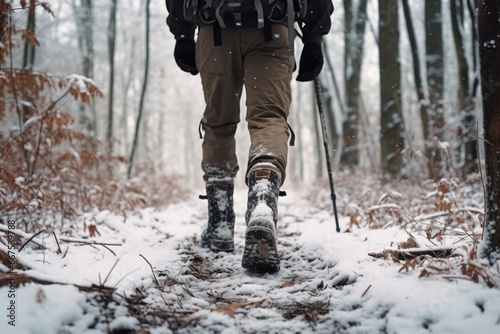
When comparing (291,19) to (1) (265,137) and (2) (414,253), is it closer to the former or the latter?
(1) (265,137)

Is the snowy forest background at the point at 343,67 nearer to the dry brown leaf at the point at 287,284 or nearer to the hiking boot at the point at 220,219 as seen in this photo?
the dry brown leaf at the point at 287,284

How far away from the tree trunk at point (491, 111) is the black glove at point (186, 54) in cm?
199

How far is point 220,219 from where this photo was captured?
8.64 ft

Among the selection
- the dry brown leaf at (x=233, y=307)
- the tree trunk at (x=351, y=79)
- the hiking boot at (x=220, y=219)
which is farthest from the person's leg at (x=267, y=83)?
the tree trunk at (x=351, y=79)

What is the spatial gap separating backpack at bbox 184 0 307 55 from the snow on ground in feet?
4.54

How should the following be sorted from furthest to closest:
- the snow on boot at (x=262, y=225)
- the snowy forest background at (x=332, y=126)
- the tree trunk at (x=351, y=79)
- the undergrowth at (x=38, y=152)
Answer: the tree trunk at (x=351, y=79) → the snowy forest background at (x=332, y=126) → the undergrowth at (x=38, y=152) → the snow on boot at (x=262, y=225)

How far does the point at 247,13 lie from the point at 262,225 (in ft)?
4.29

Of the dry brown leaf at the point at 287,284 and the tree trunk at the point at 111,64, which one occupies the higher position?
the tree trunk at the point at 111,64

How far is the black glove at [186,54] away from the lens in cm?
278

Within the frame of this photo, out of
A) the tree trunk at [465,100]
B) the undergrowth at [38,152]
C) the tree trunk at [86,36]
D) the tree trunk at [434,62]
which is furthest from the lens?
the tree trunk at [86,36]

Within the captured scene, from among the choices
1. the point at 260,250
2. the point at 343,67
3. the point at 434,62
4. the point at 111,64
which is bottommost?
the point at 260,250

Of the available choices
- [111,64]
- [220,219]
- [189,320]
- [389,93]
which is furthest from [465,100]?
[111,64]

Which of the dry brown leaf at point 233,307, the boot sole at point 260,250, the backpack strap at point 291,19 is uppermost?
the backpack strap at point 291,19

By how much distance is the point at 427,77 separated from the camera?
7457 millimetres
